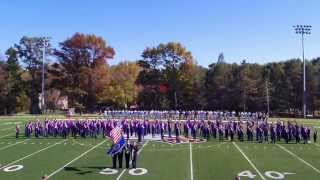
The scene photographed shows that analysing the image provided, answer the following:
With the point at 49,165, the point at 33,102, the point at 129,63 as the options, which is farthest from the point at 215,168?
the point at 129,63

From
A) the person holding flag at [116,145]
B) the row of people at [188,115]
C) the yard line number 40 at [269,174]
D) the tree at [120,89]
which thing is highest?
the tree at [120,89]

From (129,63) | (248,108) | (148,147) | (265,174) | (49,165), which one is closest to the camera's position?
(265,174)

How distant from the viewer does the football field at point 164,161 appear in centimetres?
2177

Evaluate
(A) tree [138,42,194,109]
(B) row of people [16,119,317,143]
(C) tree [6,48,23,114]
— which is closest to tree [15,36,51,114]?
(C) tree [6,48,23,114]

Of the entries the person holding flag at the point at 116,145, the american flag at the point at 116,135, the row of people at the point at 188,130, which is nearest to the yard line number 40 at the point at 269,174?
the person holding flag at the point at 116,145

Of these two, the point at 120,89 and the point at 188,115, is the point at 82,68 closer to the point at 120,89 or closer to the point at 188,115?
the point at 120,89

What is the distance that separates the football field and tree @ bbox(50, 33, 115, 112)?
42.3 m

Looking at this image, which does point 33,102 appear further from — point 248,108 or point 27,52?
point 248,108

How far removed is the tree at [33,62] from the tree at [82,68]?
3865mm

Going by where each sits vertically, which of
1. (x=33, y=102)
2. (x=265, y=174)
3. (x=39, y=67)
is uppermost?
(x=39, y=67)

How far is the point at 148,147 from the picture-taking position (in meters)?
31.1

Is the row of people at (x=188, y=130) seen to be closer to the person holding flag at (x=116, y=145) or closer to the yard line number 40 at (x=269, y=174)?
the person holding flag at (x=116, y=145)

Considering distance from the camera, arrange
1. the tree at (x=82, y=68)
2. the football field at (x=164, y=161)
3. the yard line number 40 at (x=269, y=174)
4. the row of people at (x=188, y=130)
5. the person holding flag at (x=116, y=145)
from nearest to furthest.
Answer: the yard line number 40 at (x=269, y=174)
the football field at (x=164, y=161)
the person holding flag at (x=116, y=145)
the row of people at (x=188, y=130)
the tree at (x=82, y=68)

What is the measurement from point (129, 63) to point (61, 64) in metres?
20.6
